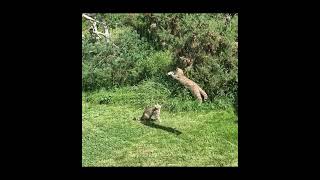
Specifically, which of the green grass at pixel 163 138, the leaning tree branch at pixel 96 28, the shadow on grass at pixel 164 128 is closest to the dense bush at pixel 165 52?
the leaning tree branch at pixel 96 28

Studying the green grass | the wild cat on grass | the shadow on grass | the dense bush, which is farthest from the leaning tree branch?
the shadow on grass

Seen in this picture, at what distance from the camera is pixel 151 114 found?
688 cm

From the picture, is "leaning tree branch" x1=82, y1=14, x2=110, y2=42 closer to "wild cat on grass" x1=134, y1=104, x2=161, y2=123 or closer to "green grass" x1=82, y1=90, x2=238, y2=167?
"green grass" x1=82, y1=90, x2=238, y2=167

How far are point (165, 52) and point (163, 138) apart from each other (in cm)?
175

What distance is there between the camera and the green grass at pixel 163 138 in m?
6.32

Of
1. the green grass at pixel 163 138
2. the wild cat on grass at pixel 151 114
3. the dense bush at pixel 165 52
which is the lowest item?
the green grass at pixel 163 138

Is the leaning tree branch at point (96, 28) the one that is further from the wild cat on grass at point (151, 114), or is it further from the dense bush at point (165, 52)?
the wild cat on grass at point (151, 114)

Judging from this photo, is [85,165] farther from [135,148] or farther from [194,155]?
[194,155]

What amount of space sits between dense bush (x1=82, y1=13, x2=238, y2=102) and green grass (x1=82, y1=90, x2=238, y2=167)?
474 millimetres

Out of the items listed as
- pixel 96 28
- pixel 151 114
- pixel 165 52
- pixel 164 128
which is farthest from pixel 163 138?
pixel 96 28

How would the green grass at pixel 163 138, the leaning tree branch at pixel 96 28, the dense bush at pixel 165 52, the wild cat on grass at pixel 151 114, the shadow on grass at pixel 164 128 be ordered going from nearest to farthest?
the green grass at pixel 163 138 → the shadow on grass at pixel 164 128 → the wild cat on grass at pixel 151 114 → the dense bush at pixel 165 52 → the leaning tree branch at pixel 96 28

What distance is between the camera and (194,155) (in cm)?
636

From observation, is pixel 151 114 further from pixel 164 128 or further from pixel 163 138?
pixel 163 138

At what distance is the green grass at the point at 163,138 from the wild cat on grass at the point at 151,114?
11cm
